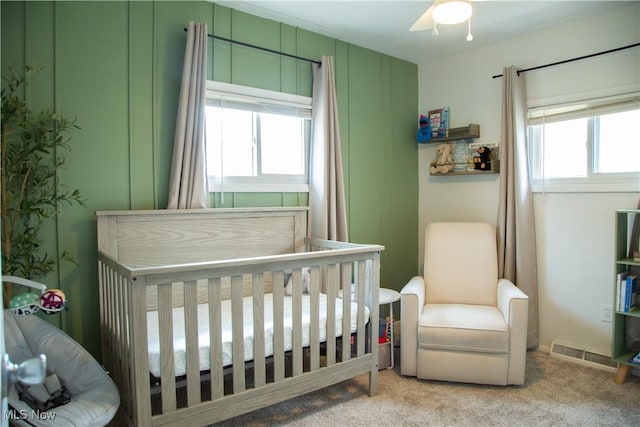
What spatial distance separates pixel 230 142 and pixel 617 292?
255cm

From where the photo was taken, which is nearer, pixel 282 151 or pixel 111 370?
pixel 111 370

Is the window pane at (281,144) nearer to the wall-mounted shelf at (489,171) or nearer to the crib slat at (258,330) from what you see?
the crib slat at (258,330)

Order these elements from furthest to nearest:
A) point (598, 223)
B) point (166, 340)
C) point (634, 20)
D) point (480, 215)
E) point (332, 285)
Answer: point (480, 215) → point (598, 223) → point (634, 20) → point (332, 285) → point (166, 340)

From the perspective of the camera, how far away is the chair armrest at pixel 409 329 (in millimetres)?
2621

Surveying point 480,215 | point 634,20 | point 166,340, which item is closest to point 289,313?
point 166,340

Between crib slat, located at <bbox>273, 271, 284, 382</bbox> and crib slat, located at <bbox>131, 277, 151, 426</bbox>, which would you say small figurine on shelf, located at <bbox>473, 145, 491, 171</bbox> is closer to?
crib slat, located at <bbox>273, 271, 284, 382</bbox>

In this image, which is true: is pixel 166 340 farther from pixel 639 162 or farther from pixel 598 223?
pixel 639 162

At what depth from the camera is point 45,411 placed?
1.62 meters

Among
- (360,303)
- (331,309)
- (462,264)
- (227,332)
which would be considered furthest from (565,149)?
(227,332)

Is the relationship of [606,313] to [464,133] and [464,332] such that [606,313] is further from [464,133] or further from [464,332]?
[464,133]

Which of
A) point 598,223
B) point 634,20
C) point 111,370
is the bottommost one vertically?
point 111,370

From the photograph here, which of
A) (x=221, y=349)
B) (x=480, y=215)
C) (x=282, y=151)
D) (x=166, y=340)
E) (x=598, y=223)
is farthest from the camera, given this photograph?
(x=480, y=215)

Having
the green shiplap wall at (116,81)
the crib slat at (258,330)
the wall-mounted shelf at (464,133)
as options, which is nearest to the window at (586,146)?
the wall-mounted shelf at (464,133)

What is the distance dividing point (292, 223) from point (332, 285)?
0.84 m
